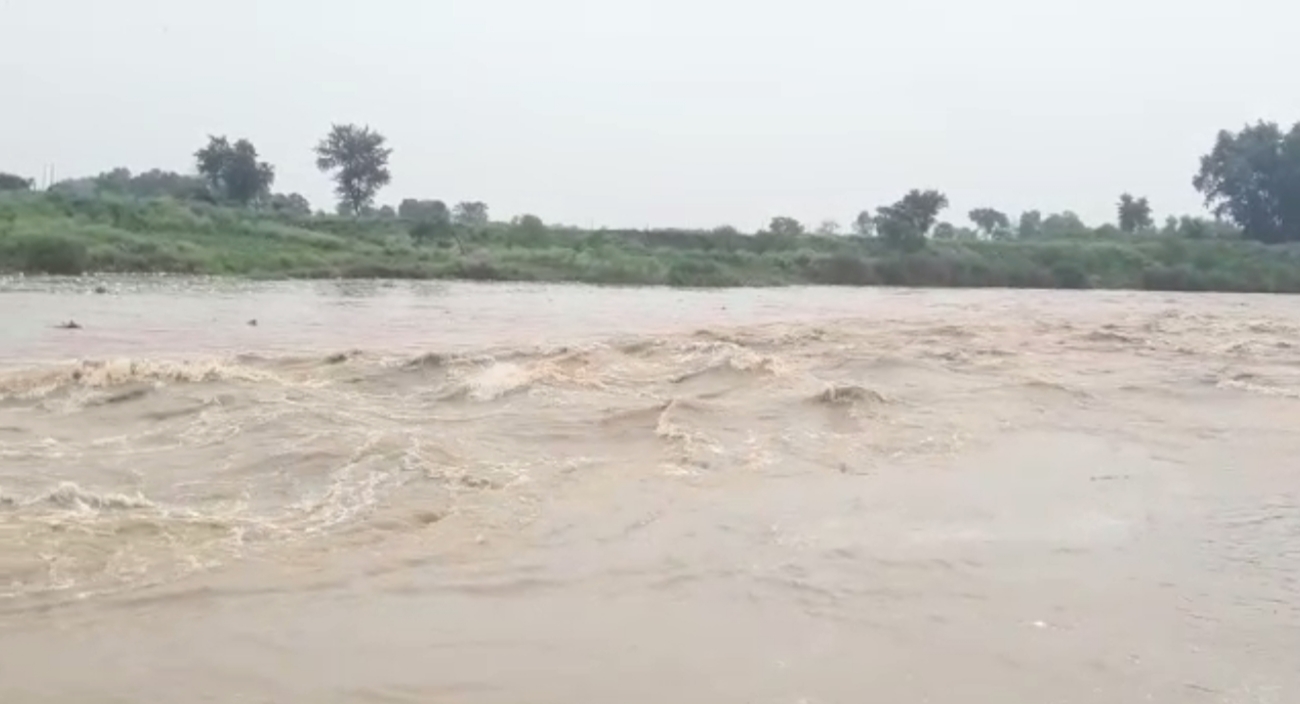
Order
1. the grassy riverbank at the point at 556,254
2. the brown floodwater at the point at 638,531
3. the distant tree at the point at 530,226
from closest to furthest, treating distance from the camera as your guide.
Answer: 1. the brown floodwater at the point at 638,531
2. the grassy riverbank at the point at 556,254
3. the distant tree at the point at 530,226

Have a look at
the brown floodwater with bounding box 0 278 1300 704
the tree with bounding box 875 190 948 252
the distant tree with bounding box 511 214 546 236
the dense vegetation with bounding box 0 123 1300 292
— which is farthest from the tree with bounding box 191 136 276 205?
the brown floodwater with bounding box 0 278 1300 704

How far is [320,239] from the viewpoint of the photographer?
125 feet

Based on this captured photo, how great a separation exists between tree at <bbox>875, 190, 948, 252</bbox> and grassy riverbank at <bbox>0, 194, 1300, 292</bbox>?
916 mm

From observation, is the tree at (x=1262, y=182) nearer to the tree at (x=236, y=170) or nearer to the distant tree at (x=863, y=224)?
the distant tree at (x=863, y=224)

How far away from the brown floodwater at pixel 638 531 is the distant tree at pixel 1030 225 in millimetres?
60004

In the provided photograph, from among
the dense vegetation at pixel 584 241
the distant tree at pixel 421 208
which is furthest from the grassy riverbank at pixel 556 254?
the distant tree at pixel 421 208

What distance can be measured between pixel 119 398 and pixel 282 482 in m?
Result: 3.18

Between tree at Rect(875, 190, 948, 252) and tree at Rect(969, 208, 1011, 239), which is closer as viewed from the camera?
tree at Rect(875, 190, 948, 252)

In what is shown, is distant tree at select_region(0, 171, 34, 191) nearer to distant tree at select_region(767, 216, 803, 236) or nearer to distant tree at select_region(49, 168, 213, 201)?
distant tree at select_region(49, 168, 213, 201)

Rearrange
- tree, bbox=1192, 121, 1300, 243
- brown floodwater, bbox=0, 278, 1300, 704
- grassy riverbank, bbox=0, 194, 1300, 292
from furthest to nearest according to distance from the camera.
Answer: tree, bbox=1192, 121, 1300, 243, grassy riverbank, bbox=0, 194, 1300, 292, brown floodwater, bbox=0, 278, 1300, 704

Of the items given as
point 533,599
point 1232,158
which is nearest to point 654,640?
point 533,599

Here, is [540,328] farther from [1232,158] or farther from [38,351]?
[1232,158]

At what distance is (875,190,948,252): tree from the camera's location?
4875 centimetres

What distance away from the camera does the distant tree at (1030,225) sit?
70375 millimetres
